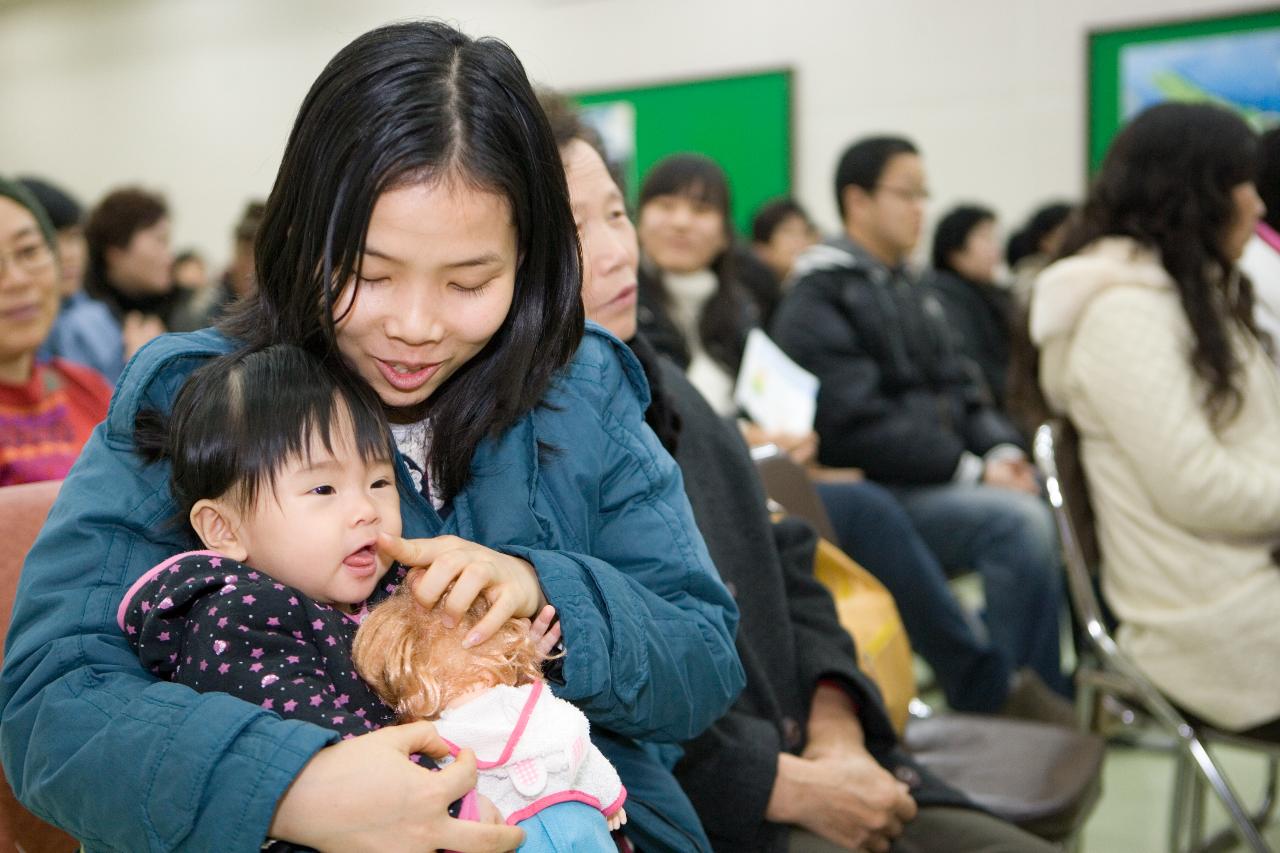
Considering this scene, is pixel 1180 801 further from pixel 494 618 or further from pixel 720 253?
pixel 720 253

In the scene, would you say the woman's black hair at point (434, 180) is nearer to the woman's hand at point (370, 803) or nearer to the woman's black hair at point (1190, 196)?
the woman's hand at point (370, 803)

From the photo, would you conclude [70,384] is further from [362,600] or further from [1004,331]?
[1004,331]

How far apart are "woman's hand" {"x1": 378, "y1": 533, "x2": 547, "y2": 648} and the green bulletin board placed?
6.33m

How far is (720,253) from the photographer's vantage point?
4.29 metres

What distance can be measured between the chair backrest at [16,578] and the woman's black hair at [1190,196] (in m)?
2.06

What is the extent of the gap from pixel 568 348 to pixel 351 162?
29cm

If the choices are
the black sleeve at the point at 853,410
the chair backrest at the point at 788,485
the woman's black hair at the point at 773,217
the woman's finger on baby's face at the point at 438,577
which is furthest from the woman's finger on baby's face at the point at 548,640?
the woman's black hair at the point at 773,217

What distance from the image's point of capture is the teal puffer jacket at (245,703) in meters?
0.84

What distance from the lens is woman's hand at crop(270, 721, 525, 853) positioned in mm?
837

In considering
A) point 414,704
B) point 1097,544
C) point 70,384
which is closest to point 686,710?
point 414,704

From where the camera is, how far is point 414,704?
37.9 inches

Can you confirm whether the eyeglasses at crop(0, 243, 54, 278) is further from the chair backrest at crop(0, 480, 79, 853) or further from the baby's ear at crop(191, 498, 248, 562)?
the baby's ear at crop(191, 498, 248, 562)

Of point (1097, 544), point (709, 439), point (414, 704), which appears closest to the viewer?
point (414, 704)

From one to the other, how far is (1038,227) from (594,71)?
3193 millimetres
